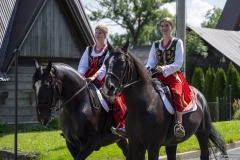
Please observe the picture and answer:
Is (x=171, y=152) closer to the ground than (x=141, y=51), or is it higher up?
higher up

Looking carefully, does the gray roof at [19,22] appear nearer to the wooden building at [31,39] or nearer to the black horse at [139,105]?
the wooden building at [31,39]

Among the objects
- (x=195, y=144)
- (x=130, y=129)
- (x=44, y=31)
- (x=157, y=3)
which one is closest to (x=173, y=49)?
(x=130, y=129)

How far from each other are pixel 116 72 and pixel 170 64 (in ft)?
4.77

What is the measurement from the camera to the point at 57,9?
765 inches

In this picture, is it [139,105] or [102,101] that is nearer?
[139,105]

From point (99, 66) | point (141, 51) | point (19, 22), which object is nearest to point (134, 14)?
point (141, 51)

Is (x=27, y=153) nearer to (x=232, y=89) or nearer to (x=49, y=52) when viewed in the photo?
(x=49, y=52)

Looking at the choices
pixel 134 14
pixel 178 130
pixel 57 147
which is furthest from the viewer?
pixel 134 14

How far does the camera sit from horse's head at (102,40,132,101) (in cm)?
617

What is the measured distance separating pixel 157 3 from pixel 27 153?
50.9 metres

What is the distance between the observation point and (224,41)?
36938mm

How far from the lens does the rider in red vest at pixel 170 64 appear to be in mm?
7363

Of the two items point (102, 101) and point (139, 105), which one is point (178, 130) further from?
A: point (102, 101)

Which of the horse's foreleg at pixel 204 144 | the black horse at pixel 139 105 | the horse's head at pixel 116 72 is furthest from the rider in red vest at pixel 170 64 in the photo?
the horse's foreleg at pixel 204 144
